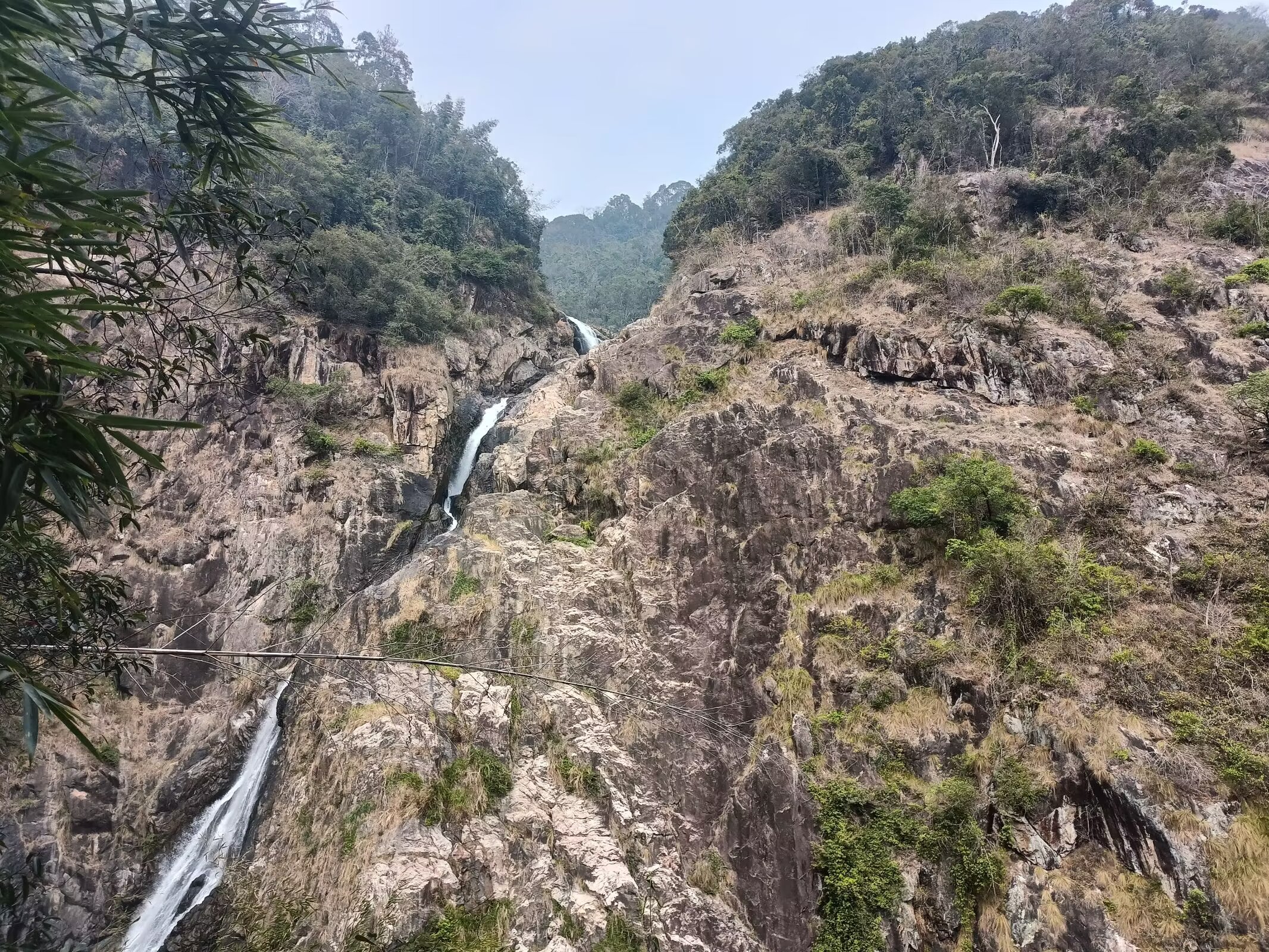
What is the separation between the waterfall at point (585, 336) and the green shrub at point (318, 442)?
52.5 feet

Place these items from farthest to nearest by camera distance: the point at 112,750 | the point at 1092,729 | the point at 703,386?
the point at 703,386 → the point at 112,750 → the point at 1092,729

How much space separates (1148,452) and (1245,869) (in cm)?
770

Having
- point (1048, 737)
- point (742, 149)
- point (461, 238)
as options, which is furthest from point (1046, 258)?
point (461, 238)

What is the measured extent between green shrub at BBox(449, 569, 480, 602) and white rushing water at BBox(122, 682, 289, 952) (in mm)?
5009

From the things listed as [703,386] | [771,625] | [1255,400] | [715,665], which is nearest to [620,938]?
[715,665]

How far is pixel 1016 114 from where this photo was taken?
972 inches

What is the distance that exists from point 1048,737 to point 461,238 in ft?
100

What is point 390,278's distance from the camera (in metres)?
23.4

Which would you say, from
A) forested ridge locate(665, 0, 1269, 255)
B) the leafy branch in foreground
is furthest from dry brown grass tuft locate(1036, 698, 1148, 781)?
forested ridge locate(665, 0, 1269, 255)

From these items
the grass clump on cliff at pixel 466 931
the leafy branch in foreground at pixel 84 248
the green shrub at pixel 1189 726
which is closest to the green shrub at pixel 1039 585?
the green shrub at pixel 1189 726

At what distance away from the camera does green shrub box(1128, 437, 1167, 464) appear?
12.0m

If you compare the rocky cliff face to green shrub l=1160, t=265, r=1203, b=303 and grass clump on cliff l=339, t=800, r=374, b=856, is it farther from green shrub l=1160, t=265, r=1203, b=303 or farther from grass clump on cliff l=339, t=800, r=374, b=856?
green shrub l=1160, t=265, r=1203, b=303

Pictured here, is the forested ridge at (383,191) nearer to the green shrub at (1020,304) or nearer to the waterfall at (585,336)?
the waterfall at (585,336)

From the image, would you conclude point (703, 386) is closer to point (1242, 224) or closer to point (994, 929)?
point (994, 929)
